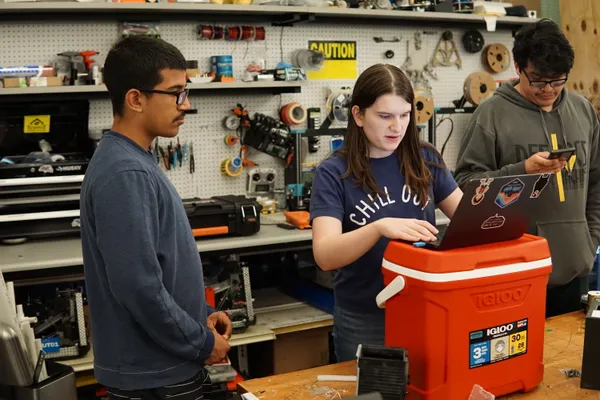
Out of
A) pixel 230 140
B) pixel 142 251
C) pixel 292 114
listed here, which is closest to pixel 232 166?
pixel 230 140

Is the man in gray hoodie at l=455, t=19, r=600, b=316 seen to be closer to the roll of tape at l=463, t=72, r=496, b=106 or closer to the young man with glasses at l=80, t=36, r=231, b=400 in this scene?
the young man with glasses at l=80, t=36, r=231, b=400

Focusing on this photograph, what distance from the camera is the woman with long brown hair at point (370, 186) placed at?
1.68 meters

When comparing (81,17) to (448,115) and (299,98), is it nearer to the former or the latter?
(299,98)

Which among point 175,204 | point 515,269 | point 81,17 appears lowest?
point 515,269

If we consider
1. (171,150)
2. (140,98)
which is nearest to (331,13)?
(171,150)

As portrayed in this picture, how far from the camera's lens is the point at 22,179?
288cm

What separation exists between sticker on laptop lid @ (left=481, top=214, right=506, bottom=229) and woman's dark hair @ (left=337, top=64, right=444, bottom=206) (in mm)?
355

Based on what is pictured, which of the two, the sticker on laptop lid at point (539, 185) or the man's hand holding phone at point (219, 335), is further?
the man's hand holding phone at point (219, 335)

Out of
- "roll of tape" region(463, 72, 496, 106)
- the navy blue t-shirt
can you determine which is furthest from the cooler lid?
"roll of tape" region(463, 72, 496, 106)

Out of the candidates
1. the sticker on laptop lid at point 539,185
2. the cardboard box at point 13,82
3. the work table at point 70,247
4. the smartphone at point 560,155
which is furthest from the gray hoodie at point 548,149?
the cardboard box at point 13,82

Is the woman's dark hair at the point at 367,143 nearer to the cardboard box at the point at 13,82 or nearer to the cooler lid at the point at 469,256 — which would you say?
the cooler lid at the point at 469,256

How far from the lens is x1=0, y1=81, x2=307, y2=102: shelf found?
298 cm

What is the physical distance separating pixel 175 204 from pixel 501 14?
3.00 m

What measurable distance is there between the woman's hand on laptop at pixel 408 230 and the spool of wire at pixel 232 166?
215 cm
